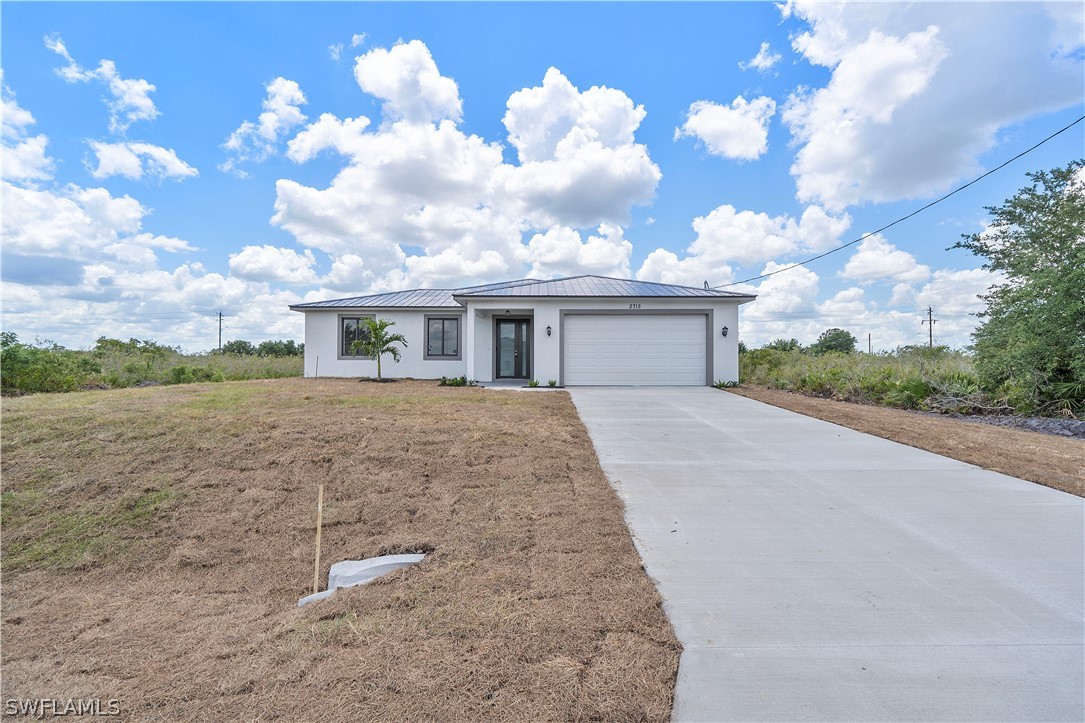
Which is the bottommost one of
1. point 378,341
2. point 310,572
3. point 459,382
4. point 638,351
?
point 310,572

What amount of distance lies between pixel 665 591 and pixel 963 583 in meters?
1.89

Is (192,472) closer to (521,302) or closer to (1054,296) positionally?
(521,302)

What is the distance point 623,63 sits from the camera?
11562 millimetres

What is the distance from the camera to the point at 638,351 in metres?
14.4

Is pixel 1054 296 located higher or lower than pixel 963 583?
higher

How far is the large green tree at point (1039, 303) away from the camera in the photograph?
9531 millimetres

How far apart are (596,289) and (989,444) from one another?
1048 centimetres

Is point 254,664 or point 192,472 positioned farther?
point 192,472

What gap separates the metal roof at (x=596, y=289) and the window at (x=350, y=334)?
394cm

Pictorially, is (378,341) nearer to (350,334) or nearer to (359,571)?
(350,334)

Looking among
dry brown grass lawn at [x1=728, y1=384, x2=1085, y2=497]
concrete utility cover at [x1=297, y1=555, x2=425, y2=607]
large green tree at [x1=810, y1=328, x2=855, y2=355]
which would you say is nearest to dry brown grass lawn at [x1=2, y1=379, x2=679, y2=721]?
concrete utility cover at [x1=297, y1=555, x2=425, y2=607]

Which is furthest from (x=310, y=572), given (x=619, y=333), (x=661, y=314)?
(x=661, y=314)

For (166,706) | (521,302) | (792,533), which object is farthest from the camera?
(521,302)

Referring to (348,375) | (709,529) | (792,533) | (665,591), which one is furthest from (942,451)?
(348,375)
